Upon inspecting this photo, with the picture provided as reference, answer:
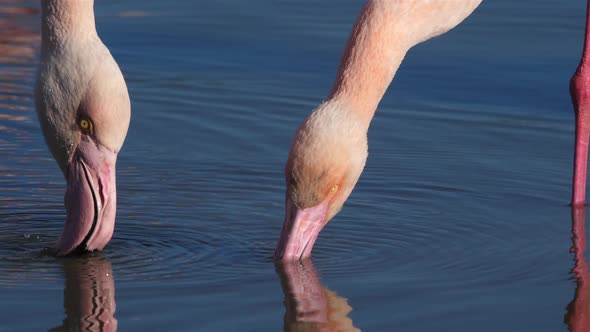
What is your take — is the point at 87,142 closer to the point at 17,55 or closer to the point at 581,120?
the point at 581,120

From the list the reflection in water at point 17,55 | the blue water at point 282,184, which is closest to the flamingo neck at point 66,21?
the blue water at point 282,184

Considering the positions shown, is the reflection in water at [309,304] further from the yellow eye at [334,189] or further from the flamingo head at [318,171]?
the yellow eye at [334,189]

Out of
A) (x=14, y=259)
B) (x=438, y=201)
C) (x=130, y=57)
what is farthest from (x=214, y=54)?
(x=14, y=259)

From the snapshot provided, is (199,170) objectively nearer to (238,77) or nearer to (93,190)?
(93,190)

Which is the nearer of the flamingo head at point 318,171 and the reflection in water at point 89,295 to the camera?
the reflection in water at point 89,295

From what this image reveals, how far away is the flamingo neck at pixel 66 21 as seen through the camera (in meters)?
7.40

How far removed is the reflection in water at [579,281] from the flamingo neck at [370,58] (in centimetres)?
121

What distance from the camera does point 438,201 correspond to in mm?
8039

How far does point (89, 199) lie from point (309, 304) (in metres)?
1.39

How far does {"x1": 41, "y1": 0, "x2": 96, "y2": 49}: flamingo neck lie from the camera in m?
7.40

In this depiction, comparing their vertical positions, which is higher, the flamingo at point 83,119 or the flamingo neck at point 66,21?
the flamingo neck at point 66,21

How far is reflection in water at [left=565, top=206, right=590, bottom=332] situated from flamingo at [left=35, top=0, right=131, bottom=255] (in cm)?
224

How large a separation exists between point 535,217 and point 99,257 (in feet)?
7.47

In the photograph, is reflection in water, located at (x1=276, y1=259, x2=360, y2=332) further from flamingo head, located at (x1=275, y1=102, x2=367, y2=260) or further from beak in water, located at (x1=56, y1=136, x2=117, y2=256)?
beak in water, located at (x1=56, y1=136, x2=117, y2=256)
